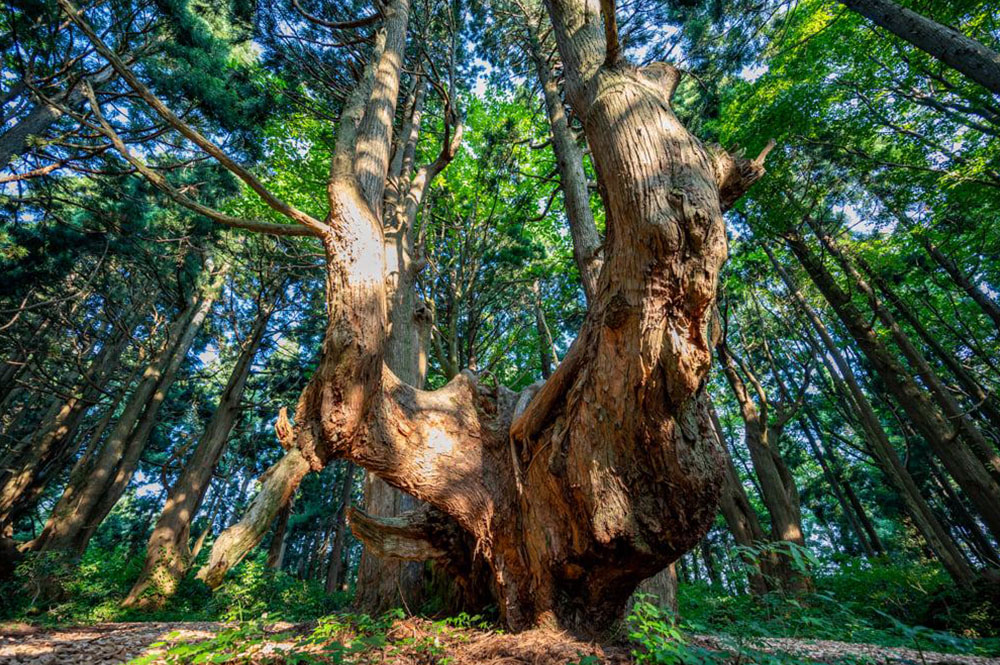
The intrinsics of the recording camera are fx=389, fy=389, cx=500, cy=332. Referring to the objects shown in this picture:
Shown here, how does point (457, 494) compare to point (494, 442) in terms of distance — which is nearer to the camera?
point (457, 494)

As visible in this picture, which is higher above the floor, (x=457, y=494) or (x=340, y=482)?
(x=340, y=482)

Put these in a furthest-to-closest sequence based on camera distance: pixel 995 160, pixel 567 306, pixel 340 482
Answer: pixel 340 482 → pixel 567 306 → pixel 995 160

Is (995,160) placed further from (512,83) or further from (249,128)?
(249,128)

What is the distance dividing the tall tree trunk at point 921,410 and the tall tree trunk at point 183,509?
471 inches

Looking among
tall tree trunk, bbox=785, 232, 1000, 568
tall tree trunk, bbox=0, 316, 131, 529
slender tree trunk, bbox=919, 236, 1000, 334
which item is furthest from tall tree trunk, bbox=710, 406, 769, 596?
tall tree trunk, bbox=0, 316, 131, 529

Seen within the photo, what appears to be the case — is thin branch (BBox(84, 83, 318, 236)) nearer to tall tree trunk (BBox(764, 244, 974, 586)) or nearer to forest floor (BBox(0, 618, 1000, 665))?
forest floor (BBox(0, 618, 1000, 665))

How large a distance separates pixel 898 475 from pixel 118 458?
1776 centimetres

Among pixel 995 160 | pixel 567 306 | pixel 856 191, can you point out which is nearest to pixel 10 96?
pixel 567 306

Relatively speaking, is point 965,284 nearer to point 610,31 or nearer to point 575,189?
point 575,189

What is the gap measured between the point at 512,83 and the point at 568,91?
25.3 ft

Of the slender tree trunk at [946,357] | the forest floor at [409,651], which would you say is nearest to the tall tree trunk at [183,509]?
the forest floor at [409,651]

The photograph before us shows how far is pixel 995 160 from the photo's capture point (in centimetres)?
539

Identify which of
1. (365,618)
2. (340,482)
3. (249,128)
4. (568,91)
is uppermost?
(249,128)

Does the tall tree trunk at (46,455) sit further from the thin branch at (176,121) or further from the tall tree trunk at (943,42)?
the tall tree trunk at (943,42)
